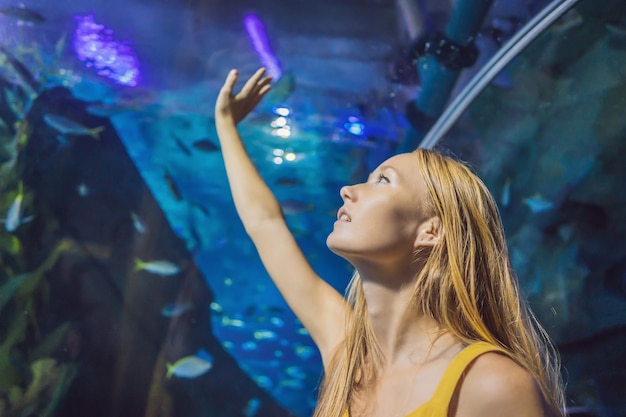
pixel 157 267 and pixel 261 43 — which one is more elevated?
pixel 261 43

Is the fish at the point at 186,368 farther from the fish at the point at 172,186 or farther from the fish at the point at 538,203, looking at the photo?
the fish at the point at 538,203

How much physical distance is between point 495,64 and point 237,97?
2471mm

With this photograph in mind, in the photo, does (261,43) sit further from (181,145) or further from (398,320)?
(398,320)

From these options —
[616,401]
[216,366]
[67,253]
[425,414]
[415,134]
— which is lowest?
[216,366]

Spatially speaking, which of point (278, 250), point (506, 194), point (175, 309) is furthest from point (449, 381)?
point (175, 309)

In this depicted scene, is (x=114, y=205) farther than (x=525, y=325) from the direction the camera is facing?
Yes

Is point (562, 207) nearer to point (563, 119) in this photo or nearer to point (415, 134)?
point (563, 119)

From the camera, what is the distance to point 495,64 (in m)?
4.04

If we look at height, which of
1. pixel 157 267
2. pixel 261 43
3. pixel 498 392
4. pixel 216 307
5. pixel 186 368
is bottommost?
pixel 216 307

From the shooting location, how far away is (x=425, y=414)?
1.39 metres

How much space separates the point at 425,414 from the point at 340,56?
12.3ft

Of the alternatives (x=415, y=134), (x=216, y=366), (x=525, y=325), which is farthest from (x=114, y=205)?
(x=525, y=325)

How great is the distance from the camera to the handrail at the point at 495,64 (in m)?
3.69

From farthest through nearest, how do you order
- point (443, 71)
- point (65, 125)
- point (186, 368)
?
point (186, 368) → point (65, 125) → point (443, 71)
